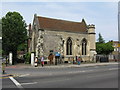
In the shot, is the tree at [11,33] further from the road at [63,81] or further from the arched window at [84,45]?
the road at [63,81]

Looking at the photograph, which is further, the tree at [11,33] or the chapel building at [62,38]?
the chapel building at [62,38]

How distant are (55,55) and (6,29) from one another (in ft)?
34.2

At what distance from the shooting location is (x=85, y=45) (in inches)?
1521

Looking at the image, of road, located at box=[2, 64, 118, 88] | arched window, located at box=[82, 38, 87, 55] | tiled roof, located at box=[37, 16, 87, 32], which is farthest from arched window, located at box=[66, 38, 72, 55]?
road, located at box=[2, 64, 118, 88]

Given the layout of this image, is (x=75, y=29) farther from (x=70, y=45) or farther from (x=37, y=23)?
(x=37, y=23)

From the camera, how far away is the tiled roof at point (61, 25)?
34.5 m

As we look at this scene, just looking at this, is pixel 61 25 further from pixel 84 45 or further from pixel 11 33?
pixel 11 33

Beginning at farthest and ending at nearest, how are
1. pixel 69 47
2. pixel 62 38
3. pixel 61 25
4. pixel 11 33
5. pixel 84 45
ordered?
1. pixel 84 45
2. pixel 61 25
3. pixel 69 47
4. pixel 62 38
5. pixel 11 33

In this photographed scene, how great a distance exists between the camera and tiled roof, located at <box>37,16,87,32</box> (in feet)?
113

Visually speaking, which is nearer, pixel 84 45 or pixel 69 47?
pixel 69 47

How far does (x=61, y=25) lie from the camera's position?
3716 centimetres

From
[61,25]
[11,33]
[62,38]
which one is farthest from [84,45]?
[11,33]

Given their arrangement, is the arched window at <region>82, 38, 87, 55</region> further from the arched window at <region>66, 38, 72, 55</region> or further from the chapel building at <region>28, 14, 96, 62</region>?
the arched window at <region>66, 38, 72, 55</region>

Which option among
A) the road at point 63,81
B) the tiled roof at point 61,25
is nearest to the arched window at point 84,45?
the tiled roof at point 61,25
